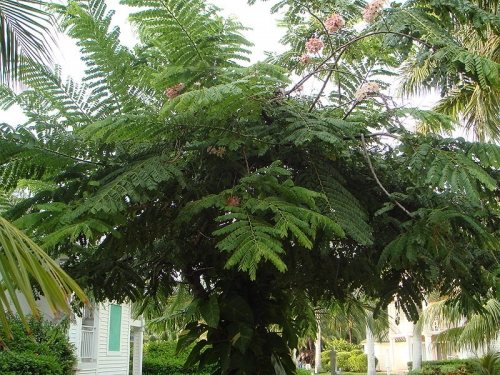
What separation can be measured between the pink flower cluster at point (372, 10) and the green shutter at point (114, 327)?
15430 millimetres

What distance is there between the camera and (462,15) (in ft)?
18.1

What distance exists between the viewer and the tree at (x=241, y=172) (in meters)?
4.98

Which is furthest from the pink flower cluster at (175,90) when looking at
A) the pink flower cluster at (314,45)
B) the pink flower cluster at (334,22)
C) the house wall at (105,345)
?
the house wall at (105,345)

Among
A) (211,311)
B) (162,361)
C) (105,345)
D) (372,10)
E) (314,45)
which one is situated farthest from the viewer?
(162,361)

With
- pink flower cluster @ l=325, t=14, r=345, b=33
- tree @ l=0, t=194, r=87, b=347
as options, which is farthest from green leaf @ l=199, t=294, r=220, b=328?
tree @ l=0, t=194, r=87, b=347

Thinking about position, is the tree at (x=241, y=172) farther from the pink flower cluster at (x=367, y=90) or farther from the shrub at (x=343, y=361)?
the shrub at (x=343, y=361)

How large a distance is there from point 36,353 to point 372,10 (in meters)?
11.3

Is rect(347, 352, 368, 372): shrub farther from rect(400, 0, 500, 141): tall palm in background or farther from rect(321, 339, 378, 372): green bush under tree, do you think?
rect(400, 0, 500, 141): tall palm in background

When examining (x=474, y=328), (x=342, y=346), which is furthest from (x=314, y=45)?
(x=342, y=346)

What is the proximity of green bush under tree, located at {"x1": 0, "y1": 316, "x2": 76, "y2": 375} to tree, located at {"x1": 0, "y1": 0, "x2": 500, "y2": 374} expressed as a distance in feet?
21.2

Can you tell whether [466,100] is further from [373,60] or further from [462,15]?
[462,15]

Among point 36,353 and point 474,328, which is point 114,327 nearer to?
point 36,353

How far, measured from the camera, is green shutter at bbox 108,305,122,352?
19266 millimetres

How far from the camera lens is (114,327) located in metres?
19.6
